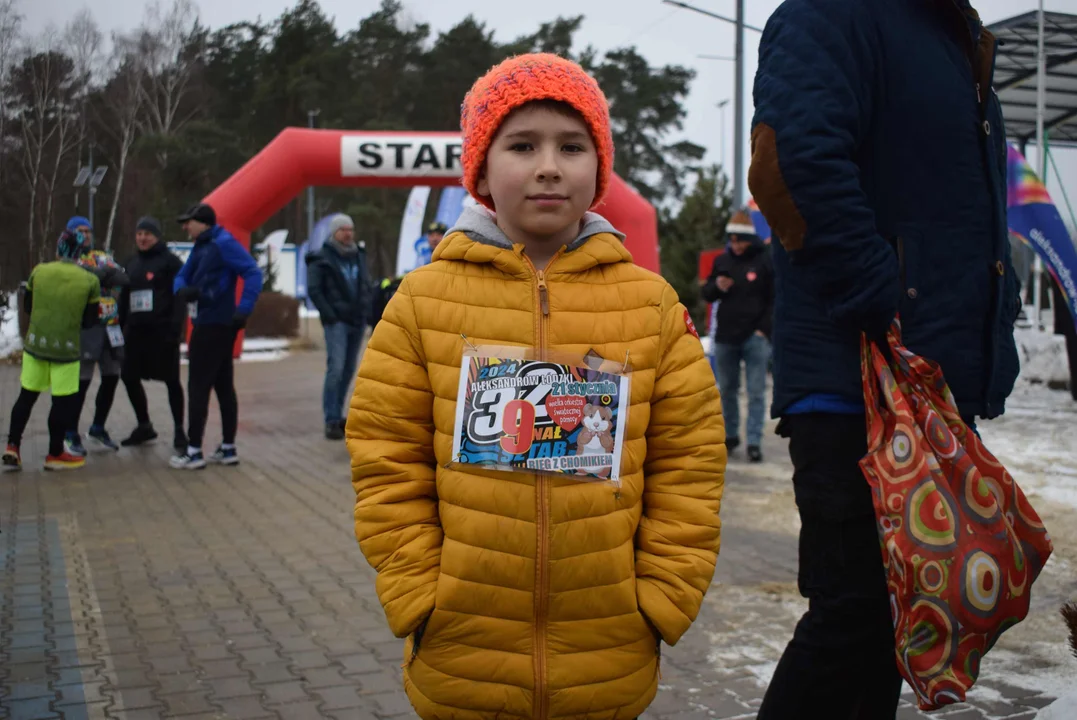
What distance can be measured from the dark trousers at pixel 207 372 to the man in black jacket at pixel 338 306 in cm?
179

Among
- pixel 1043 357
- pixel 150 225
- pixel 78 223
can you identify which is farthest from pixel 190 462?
pixel 1043 357

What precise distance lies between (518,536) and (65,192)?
3.37 metres

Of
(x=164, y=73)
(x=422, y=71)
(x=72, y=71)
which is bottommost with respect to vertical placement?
(x=72, y=71)

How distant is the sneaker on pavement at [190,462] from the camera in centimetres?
854

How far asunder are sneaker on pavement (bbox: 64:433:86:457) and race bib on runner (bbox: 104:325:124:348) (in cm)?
80

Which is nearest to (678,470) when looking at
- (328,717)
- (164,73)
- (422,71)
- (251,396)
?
(328,717)

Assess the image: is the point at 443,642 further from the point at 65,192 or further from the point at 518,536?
the point at 65,192

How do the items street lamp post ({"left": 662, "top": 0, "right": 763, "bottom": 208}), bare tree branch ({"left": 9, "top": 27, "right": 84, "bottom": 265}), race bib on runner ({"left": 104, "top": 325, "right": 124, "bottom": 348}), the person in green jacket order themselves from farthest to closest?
street lamp post ({"left": 662, "top": 0, "right": 763, "bottom": 208}) → race bib on runner ({"left": 104, "top": 325, "right": 124, "bottom": 348}) → the person in green jacket → bare tree branch ({"left": 9, "top": 27, "right": 84, "bottom": 265})

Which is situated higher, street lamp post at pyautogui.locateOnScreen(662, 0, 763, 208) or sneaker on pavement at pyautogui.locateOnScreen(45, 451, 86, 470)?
street lamp post at pyautogui.locateOnScreen(662, 0, 763, 208)

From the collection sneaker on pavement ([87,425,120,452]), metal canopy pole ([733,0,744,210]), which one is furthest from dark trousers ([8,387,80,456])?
metal canopy pole ([733,0,744,210])

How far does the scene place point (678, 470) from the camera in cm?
219

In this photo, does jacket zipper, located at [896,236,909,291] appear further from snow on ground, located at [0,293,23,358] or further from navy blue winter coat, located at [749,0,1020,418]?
snow on ground, located at [0,293,23,358]

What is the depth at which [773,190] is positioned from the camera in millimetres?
2436

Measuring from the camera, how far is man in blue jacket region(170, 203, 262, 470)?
8.37 metres
